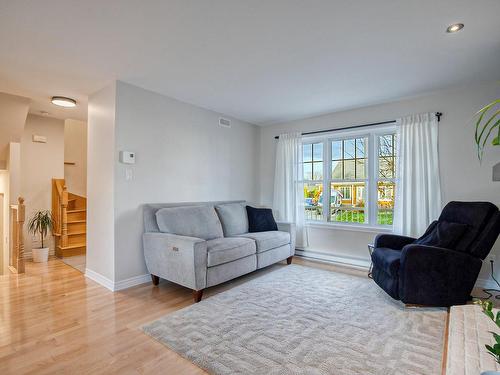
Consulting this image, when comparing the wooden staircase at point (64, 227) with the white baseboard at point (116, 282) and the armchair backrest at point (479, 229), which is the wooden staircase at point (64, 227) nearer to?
the white baseboard at point (116, 282)

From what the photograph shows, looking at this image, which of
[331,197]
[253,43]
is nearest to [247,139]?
[331,197]

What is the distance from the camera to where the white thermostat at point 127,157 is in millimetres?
3168

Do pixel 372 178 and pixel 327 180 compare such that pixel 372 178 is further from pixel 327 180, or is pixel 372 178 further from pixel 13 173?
pixel 13 173

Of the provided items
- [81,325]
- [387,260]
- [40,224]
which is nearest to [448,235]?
[387,260]

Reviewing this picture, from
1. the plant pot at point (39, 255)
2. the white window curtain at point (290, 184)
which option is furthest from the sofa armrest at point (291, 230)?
the plant pot at point (39, 255)

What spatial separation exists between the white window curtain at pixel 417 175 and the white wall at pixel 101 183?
12.1 feet

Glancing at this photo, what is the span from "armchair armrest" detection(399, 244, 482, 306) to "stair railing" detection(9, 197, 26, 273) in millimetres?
4733

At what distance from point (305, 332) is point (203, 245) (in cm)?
125

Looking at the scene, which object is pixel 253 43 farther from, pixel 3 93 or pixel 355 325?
pixel 3 93

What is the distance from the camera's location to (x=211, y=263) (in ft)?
9.39

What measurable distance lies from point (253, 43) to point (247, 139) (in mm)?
2771

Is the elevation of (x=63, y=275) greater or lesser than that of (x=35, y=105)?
lesser

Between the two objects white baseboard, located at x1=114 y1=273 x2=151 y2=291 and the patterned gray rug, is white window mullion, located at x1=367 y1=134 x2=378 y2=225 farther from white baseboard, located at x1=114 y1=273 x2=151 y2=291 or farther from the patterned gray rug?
white baseboard, located at x1=114 y1=273 x2=151 y2=291

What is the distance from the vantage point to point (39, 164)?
185 inches
